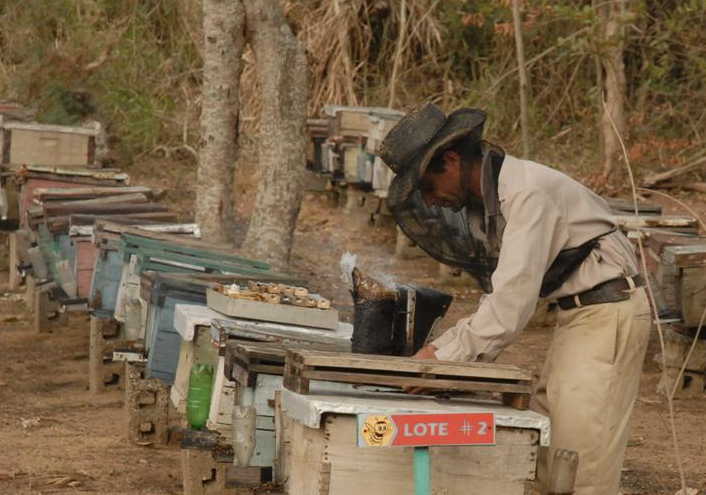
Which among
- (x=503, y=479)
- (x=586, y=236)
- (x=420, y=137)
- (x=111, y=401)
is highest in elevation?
(x=420, y=137)

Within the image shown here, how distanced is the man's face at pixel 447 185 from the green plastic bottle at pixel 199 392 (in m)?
2.39

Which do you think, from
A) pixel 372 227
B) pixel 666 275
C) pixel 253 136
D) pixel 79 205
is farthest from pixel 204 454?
pixel 253 136

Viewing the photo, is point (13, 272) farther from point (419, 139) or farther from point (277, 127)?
point (419, 139)

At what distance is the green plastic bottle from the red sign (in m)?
2.75

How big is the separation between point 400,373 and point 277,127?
608cm

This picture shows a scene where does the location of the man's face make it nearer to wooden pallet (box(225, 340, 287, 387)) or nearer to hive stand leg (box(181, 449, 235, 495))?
wooden pallet (box(225, 340, 287, 387))

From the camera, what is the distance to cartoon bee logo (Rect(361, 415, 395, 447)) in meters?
4.26

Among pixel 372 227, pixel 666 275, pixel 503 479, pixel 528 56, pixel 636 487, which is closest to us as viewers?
pixel 503 479

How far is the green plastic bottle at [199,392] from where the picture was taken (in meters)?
6.95

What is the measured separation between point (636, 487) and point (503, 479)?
104 inches

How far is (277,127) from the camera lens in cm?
1042

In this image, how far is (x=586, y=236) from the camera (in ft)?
16.0

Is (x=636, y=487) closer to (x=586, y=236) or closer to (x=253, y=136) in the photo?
(x=586, y=236)

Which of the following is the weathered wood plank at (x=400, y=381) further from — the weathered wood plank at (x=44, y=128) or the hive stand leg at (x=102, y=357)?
the weathered wood plank at (x=44, y=128)
